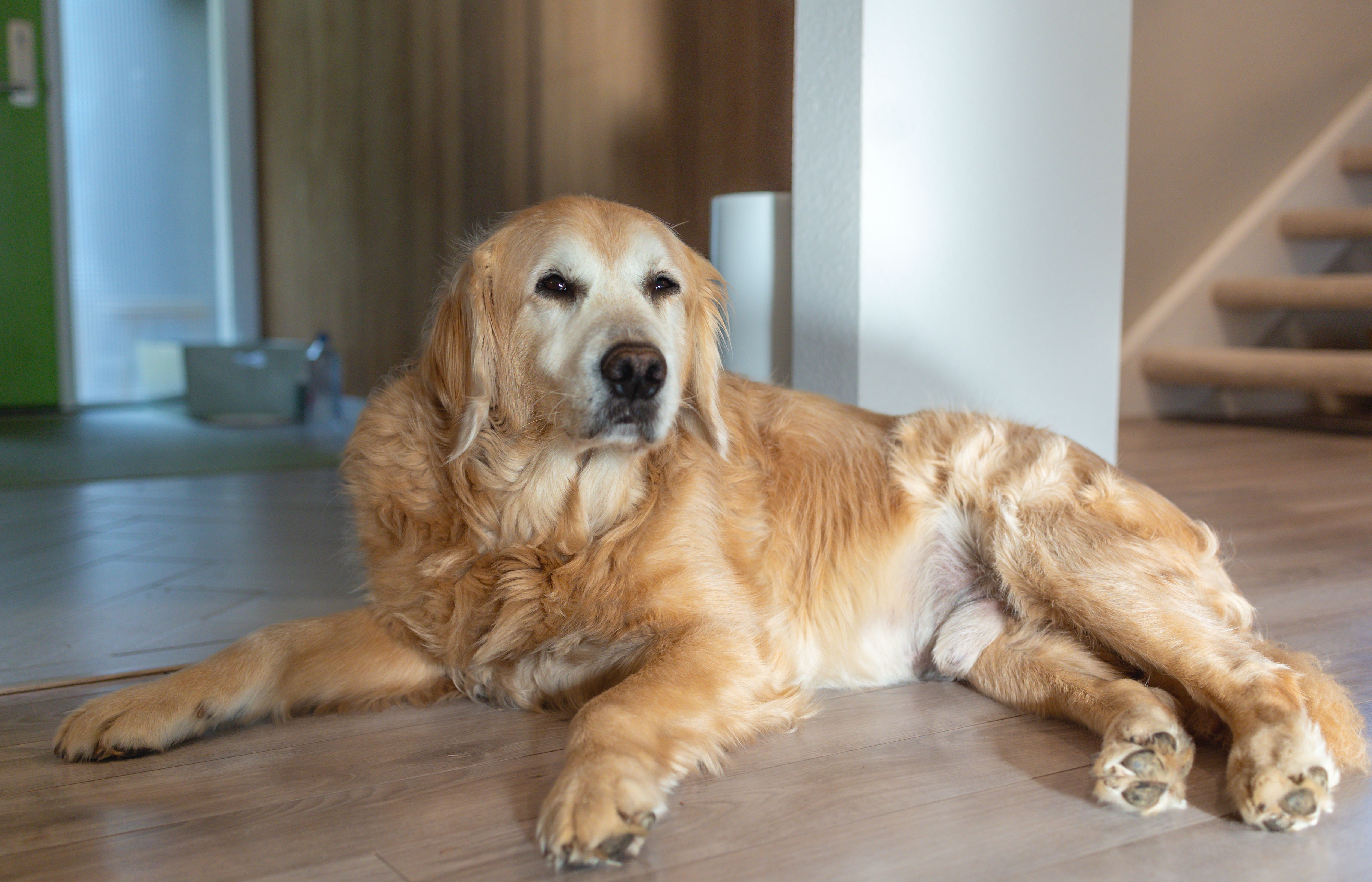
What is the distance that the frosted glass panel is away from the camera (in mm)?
6055

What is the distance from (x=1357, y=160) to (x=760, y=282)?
15.1 ft

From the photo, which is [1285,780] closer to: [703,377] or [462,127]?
[703,377]

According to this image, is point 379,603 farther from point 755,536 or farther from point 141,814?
point 755,536

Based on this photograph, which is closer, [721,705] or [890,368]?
[721,705]

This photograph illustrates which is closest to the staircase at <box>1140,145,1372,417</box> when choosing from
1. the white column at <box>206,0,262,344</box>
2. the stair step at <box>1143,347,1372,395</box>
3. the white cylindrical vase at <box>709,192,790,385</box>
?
the stair step at <box>1143,347,1372,395</box>

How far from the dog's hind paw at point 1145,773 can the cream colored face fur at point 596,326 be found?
0.73 meters

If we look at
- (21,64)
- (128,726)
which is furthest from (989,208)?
(21,64)

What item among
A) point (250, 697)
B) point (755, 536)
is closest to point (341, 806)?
point (250, 697)

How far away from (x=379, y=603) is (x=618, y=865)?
72 centimetres

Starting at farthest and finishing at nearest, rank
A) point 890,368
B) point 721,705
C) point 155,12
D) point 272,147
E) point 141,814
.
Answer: point 272,147 < point 155,12 < point 890,368 < point 721,705 < point 141,814

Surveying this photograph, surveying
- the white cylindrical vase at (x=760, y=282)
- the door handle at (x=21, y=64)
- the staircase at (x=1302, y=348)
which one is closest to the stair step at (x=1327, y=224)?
the staircase at (x=1302, y=348)

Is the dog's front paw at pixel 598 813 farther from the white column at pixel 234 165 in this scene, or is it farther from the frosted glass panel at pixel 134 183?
the white column at pixel 234 165

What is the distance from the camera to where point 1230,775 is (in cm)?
129

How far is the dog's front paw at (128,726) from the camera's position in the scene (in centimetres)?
146
